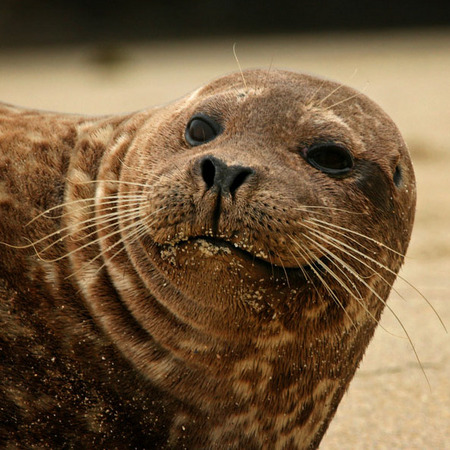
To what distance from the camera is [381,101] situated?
1212 centimetres

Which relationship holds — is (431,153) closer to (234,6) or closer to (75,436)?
(75,436)

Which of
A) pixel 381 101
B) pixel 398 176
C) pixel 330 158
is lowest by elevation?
pixel 381 101

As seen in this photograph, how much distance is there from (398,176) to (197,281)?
3.38 feet

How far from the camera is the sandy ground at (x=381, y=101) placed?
446 centimetres

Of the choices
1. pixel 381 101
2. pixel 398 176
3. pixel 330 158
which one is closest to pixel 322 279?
pixel 330 158

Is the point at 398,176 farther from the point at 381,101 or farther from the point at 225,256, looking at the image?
the point at 381,101

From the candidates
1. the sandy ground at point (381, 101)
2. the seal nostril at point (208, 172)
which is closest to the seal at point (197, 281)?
the seal nostril at point (208, 172)

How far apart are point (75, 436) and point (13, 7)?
1637cm

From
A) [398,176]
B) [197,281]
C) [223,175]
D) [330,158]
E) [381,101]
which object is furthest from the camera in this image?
[381,101]

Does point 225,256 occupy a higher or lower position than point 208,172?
lower

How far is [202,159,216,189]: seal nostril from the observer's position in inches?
107

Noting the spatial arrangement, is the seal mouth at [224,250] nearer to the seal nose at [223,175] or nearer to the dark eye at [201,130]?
the seal nose at [223,175]

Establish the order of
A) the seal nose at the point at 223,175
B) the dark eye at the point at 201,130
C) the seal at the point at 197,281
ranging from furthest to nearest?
the dark eye at the point at 201,130 < the seal at the point at 197,281 < the seal nose at the point at 223,175

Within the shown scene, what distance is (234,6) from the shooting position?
17.7 meters
